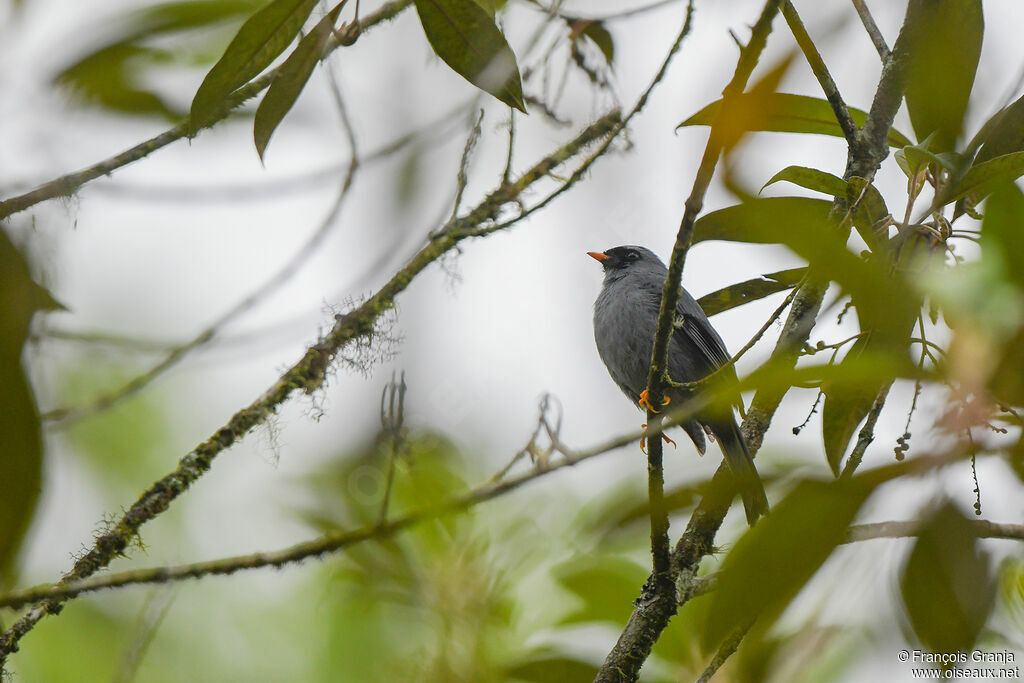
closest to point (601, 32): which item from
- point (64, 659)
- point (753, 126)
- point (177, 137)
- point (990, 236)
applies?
point (177, 137)

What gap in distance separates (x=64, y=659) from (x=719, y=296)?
196 inches

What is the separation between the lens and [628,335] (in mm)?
4246

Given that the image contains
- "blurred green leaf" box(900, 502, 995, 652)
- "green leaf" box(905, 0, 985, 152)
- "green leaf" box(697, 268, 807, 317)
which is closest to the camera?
"blurred green leaf" box(900, 502, 995, 652)

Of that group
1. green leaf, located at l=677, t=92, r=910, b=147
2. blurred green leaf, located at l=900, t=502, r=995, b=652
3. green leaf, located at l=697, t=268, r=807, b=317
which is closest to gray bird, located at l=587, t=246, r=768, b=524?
green leaf, located at l=697, t=268, r=807, b=317

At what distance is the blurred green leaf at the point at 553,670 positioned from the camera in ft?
8.00

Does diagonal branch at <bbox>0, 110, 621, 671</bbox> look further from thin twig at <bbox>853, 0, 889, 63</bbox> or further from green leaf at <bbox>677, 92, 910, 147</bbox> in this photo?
thin twig at <bbox>853, 0, 889, 63</bbox>

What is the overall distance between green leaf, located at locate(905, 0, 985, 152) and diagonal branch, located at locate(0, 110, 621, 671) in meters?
0.85

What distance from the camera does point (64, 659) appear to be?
18.1 feet

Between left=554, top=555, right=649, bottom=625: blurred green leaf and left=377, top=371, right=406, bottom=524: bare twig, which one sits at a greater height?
left=554, top=555, right=649, bottom=625: blurred green leaf

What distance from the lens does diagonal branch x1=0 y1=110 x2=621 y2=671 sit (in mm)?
2092

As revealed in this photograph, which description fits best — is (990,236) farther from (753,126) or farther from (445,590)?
(445,590)

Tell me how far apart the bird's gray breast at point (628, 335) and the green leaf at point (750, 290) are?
129 centimetres

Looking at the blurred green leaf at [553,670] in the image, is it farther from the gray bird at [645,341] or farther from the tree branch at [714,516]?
the gray bird at [645,341]

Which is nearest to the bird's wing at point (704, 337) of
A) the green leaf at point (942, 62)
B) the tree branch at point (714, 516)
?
the tree branch at point (714, 516)
